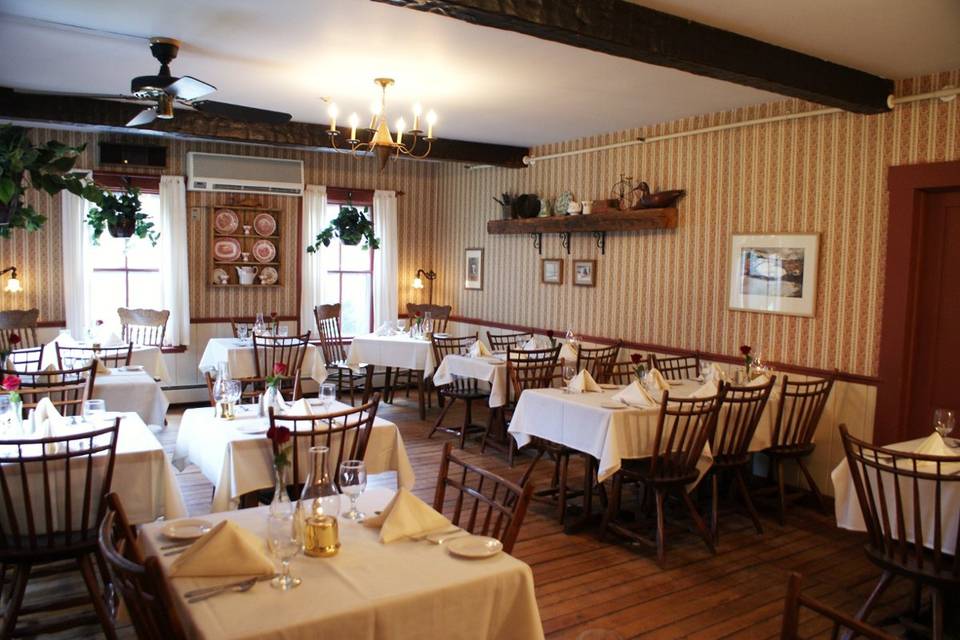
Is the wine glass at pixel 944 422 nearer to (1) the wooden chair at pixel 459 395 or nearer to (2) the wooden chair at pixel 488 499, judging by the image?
(2) the wooden chair at pixel 488 499

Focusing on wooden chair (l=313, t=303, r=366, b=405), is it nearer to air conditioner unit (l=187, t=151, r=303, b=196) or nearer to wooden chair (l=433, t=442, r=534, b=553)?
air conditioner unit (l=187, t=151, r=303, b=196)

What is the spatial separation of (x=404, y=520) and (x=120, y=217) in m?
6.29

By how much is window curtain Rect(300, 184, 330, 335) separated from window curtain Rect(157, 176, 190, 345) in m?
1.38

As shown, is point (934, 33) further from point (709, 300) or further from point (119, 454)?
point (119, 454)

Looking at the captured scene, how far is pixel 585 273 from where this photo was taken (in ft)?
25.6

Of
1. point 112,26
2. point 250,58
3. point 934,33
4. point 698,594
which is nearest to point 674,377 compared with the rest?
point 698,594

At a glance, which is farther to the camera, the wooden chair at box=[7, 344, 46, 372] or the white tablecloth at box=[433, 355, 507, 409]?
the white tablecloth at box=[433, 355, 507, 409]

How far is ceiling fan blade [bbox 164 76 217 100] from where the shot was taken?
13.6 feet

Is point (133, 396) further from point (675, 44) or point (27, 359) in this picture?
point (675, 44)

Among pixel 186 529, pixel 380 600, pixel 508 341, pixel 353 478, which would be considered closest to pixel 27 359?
pixel 508 341

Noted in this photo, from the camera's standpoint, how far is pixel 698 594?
156 inches

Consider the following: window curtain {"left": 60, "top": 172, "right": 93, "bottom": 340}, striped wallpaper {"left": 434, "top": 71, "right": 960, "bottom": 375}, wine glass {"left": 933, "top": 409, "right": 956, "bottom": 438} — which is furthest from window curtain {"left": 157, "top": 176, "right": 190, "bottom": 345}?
wine glass {"left": 933, "top": 409, "right": 956, "bottom": 438}

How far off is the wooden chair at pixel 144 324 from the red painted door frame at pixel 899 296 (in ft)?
21.6

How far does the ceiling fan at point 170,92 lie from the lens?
4246 mm
